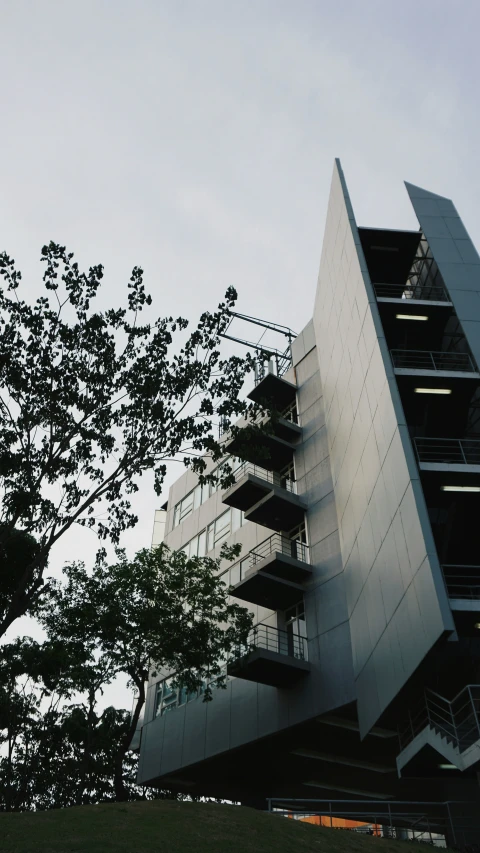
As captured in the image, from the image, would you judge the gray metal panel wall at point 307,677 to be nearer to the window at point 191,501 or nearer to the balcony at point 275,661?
the balcony at point 275,661

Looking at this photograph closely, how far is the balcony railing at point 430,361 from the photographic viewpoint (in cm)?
2506

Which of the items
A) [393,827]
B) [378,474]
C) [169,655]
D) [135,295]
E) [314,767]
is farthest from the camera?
[314,767]

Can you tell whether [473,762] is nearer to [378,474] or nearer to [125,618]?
[378,474]

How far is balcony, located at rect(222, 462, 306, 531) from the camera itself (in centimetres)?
2977

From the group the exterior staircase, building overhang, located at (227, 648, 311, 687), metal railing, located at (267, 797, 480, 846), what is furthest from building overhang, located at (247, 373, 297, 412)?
metal railing, located at (267, 797, 480, 846)

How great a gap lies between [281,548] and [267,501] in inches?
110

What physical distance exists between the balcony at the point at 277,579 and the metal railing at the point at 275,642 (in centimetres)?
105

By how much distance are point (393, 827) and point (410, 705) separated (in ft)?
11.2

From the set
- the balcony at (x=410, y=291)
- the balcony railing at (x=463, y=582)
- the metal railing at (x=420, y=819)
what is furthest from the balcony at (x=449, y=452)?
the metal railing at (x=420, y=819)

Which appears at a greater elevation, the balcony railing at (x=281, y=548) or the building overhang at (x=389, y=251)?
the building overhang at (x=389, y=251)

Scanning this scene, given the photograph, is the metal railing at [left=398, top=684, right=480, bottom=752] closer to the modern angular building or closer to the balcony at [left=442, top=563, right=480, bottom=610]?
the modern angular building

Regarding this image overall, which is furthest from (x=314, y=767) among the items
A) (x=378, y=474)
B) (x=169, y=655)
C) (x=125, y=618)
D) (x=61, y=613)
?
(x=378, y=474)

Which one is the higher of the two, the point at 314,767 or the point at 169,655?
the point at 169,655

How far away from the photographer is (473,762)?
15.9 meters
